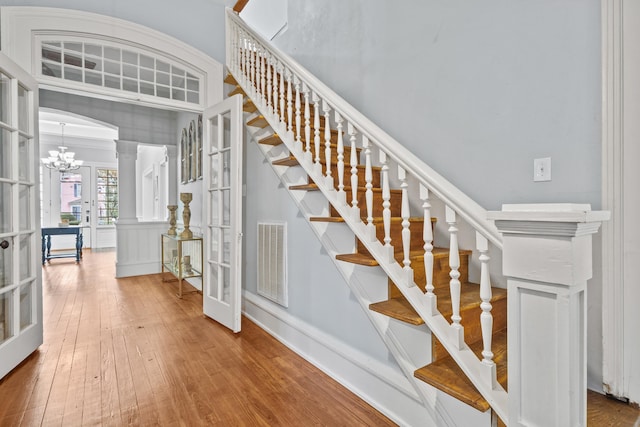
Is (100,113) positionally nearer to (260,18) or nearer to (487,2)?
(260,18)

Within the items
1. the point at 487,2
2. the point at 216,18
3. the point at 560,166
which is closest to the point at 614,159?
the point at 560,166

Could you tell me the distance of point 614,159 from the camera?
144cm

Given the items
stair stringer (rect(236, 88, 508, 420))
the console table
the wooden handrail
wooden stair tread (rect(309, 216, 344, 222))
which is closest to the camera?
stair stringer (rect(236, 88, 508, 420))

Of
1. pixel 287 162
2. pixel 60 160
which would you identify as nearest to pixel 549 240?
pixel 287 162

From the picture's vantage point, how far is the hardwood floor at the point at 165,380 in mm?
1768

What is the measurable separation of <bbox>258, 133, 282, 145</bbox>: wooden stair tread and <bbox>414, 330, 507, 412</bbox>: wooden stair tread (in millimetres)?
1890

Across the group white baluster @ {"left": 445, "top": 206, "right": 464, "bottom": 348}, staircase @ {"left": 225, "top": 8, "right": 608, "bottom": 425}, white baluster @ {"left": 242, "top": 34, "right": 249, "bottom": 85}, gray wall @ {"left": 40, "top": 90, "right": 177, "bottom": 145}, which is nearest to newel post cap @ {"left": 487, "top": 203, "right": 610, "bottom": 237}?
staircase @ {"left": 225, "top": 8, "right": 608, "bottom": 425}

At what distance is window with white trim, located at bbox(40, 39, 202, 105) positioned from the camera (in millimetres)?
2826

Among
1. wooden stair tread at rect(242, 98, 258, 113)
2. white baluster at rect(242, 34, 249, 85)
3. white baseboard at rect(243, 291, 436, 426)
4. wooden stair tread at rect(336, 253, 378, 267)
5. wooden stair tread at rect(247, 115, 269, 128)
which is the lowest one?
white baseboard at rect(243, 291, 436, 426)

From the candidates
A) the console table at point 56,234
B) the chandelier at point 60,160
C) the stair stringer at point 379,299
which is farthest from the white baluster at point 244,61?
the chandelier at point 60,160

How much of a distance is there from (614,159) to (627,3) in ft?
2.17

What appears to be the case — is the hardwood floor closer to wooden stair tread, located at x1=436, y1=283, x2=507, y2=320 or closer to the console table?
wooden stair tread, located at x1=436, y1=283, x2=507, y2=320

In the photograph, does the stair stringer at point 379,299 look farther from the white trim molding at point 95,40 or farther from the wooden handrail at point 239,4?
the wooden handrail at point 239,4

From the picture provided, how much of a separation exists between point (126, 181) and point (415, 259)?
17.1 feet
